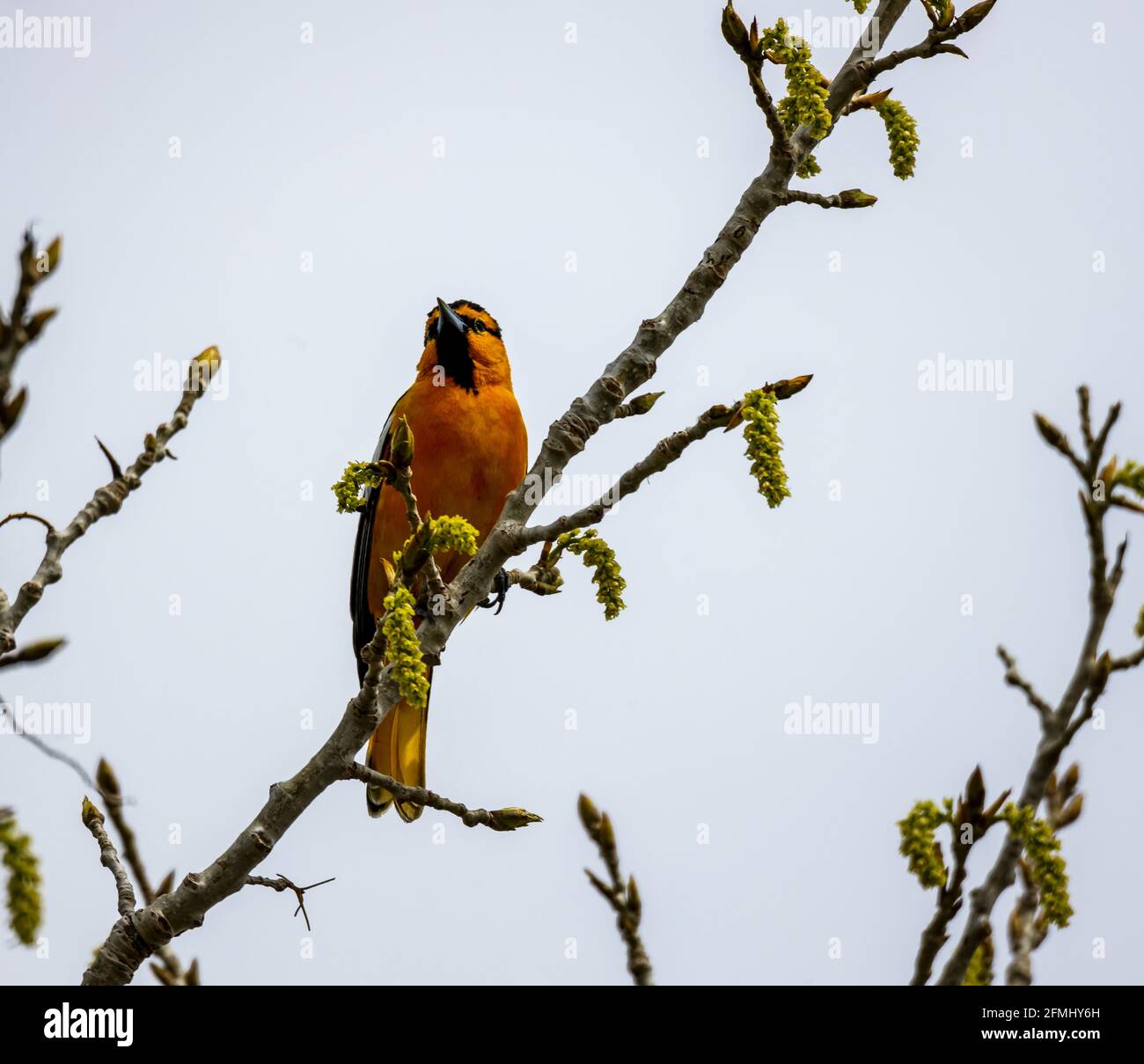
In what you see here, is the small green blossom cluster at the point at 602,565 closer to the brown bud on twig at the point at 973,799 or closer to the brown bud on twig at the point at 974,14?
the brown bud on twig at the point at 973,799

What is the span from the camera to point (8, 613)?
9.39ft

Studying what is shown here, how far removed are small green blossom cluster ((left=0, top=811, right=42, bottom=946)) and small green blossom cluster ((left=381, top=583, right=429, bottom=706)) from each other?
30.4 inches

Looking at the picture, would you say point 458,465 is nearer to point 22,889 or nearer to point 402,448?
point 402,448

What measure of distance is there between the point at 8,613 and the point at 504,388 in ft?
12.7

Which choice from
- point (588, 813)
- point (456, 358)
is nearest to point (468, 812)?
point (588, 813)

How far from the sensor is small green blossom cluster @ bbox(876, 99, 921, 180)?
11.3 feet

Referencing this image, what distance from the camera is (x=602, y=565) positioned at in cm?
335

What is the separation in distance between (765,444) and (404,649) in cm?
90

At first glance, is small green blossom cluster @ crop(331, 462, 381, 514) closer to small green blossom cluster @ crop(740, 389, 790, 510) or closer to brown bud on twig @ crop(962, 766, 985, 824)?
small green blossom cluster @ crop(740, 389, 790, 510)

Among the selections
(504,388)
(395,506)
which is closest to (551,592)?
(395,506)

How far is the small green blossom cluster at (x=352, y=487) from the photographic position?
3.04 metres

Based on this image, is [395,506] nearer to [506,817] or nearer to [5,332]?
[506,817]

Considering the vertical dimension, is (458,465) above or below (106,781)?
above

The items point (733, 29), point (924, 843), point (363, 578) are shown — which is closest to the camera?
point (924, 843)
